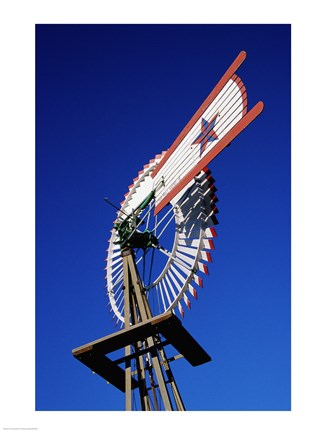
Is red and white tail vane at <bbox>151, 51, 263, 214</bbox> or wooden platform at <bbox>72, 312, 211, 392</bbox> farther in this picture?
wooden platform at <bbox>72, 312, 211, 392</bbox>

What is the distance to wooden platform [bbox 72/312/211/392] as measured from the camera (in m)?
9.63

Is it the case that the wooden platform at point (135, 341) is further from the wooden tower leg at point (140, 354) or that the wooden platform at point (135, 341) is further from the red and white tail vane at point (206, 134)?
the red and white tail vane at point (206, 134)

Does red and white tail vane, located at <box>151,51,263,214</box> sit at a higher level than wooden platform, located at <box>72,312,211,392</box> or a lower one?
higher

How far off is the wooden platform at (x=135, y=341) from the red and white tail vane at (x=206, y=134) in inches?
86.1

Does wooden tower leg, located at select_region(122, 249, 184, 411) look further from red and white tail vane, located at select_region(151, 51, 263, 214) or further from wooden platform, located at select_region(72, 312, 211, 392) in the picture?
red and white tail vane, located at select_region(151, 51, 263, 214)

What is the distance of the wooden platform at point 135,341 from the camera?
9.63m

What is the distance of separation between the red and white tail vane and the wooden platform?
2187mm

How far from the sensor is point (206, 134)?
975 centimetres

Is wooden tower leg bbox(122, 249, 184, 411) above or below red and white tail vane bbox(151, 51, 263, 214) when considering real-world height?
below

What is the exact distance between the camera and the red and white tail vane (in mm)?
8789

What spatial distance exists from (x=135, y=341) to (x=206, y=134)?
3552mm

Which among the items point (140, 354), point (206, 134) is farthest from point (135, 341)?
point (206, 134)

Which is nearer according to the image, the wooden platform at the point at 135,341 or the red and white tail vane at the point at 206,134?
the red and white tail vane at the point at 206,134
